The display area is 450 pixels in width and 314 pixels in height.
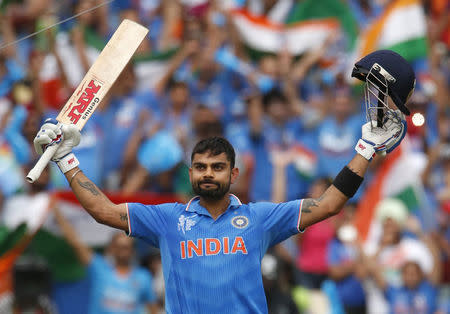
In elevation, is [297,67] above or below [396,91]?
above

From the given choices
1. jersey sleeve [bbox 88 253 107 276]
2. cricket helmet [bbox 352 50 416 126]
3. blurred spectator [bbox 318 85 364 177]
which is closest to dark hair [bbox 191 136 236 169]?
cricket helmet [bbox 352 50 416 126]

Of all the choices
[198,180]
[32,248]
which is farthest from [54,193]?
[198,180]

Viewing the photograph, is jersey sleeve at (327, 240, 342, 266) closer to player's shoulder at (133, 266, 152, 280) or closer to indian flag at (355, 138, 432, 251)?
indian flag at (355, 138, 432, 251)

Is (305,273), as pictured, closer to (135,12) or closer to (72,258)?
(72,258)

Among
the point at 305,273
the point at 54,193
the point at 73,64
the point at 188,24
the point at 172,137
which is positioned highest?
the point at 188,24

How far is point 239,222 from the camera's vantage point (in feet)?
20.6

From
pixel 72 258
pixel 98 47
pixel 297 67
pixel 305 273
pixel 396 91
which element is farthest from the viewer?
pixel 297 67

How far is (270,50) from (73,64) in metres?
3.19

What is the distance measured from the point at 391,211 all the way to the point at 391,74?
506 cm

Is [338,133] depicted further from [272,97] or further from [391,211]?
[391,211]

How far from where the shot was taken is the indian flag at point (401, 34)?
43.9 feet

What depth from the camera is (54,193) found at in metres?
9.91

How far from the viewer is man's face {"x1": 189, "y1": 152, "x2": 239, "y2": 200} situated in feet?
20.6

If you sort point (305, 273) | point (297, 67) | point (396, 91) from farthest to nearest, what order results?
point (297, 67)
point (305, 273)
point (396, 91)
